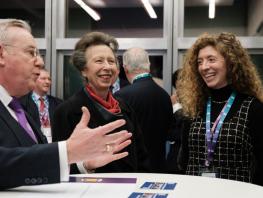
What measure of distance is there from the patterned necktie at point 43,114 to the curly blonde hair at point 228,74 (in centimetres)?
181

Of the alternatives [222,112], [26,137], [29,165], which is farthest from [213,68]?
[29,165]

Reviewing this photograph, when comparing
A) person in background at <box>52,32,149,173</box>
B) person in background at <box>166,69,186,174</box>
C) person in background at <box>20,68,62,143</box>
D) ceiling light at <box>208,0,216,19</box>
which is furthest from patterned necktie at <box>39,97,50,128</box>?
ceiling light at <box>208,0,216,19</box>

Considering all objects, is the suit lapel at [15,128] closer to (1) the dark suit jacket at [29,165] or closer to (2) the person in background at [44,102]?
(1) the dark suit jacket at [29,165]

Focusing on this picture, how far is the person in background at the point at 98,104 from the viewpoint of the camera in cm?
233

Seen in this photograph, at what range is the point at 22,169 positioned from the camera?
4.61ft

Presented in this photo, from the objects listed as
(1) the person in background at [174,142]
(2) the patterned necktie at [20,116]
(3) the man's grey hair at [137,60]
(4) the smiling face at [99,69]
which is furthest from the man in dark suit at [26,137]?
(1) the person in background at [174,142]

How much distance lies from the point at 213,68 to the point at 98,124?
826 millimetres

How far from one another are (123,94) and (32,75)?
1807 mm

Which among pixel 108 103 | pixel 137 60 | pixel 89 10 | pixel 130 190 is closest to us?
pixel 130 190

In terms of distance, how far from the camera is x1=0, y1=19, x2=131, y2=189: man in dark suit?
1.39 metres

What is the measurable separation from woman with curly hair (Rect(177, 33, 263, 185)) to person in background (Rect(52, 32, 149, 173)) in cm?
35

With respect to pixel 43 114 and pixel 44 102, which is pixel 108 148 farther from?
pixel 44 102

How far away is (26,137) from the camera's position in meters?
1.56

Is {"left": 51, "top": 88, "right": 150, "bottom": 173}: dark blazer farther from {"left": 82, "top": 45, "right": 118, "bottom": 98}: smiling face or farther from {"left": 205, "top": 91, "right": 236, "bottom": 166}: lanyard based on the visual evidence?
{"left": 205, "top": 91, "right": 236, "bottom": 166}: lanyard
